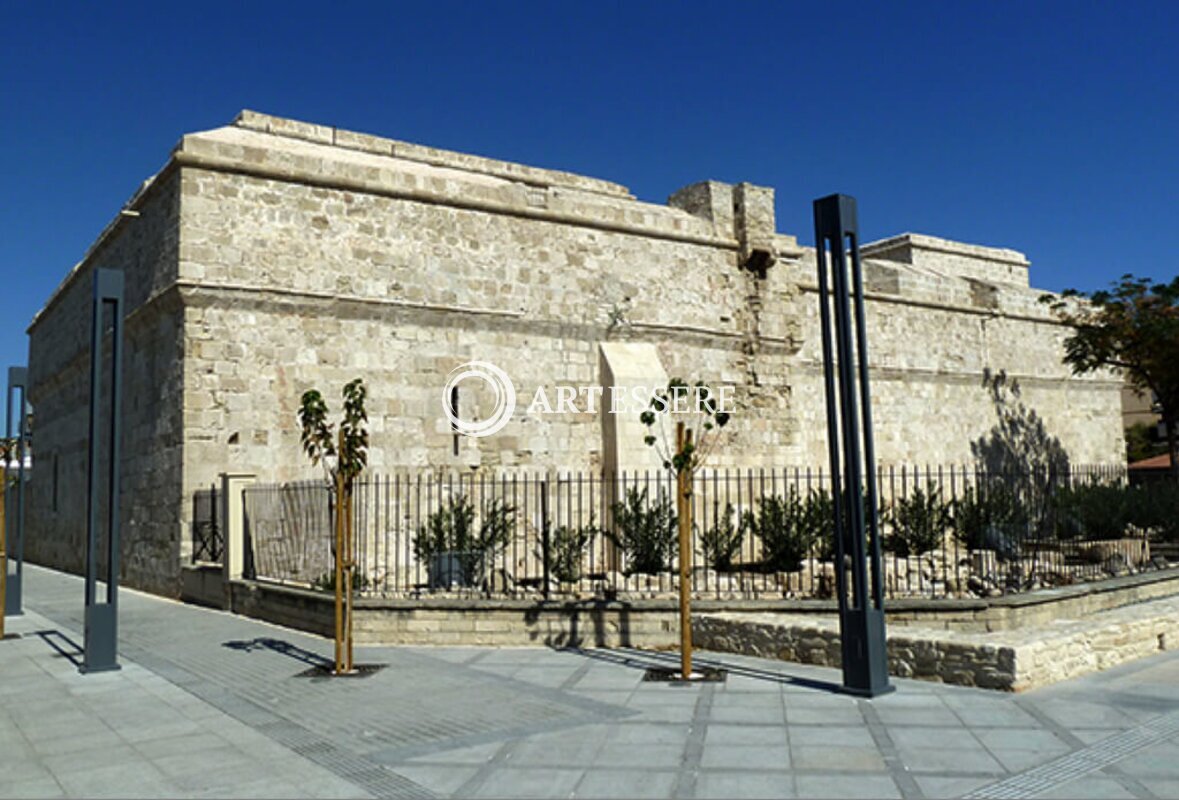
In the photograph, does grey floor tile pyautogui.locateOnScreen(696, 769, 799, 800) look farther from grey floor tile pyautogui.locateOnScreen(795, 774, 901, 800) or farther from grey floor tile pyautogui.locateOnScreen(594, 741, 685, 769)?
grey floor tile pyautogui.locateOnScreen(594, 741, 685, 769)

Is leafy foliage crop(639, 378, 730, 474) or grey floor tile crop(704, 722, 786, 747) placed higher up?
leafy foliage crop(639, 378, 730, 474)

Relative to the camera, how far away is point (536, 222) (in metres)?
16.8

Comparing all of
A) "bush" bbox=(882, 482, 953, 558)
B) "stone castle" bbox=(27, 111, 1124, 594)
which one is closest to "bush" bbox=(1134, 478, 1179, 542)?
"bush" bbox=(882, 482, 953, 558)

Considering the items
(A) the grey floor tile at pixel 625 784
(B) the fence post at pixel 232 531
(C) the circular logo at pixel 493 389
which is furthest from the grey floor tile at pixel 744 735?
(C) the circular logo at pixel 493 389

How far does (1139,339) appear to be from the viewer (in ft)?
77.7

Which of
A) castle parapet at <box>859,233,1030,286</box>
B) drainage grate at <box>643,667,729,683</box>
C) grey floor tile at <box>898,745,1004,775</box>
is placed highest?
castle parapet at <box>859,233,1030,286</box>

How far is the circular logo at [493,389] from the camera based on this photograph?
50.9 feet

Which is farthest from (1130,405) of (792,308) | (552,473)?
(552,473)

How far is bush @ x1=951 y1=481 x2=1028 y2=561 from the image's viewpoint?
37.8 ft

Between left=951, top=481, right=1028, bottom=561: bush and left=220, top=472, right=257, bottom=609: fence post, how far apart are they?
955 centimetres

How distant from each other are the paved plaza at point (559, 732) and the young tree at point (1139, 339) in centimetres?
1795

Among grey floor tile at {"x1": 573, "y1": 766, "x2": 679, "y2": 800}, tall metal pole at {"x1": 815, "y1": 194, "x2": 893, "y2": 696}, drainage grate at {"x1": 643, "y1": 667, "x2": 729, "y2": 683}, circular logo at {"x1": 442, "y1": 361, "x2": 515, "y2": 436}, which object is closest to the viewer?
grey floor tile at {"x1": 573, "y1": 766, "x2": 679, "y2": 800}

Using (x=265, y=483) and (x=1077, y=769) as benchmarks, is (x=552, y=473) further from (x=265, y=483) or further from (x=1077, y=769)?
(x=1077, y=769)

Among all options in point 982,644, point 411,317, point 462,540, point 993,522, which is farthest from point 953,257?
point 982,644
